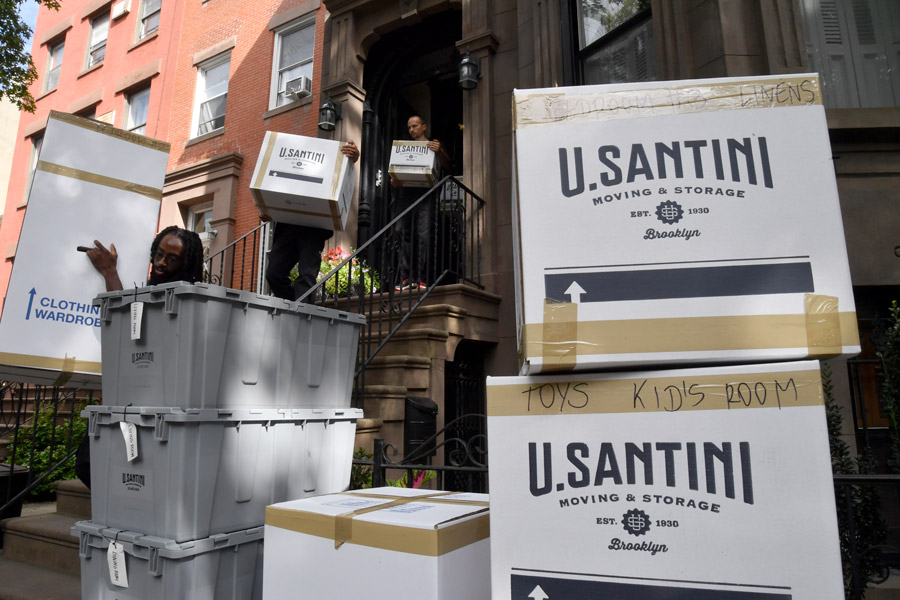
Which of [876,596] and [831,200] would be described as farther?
[876,596]

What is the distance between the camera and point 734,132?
161 cm

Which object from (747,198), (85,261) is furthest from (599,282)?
(85,261)

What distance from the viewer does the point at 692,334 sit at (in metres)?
1.50

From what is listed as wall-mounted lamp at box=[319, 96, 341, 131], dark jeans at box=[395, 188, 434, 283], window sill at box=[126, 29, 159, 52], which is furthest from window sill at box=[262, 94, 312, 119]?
window sill at box=[126, 29, 159, 52]

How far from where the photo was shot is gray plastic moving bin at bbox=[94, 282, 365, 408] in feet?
7.25

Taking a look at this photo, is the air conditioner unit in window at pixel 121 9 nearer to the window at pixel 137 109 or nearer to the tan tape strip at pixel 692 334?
the window at pixel 137 109

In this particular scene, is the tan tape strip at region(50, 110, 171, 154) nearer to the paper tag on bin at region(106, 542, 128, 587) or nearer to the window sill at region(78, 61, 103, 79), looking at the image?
the paper tag on bin at region(106, 542, 128, 587)

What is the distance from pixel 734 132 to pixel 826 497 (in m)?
0.97

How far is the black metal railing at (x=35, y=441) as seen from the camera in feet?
14.1

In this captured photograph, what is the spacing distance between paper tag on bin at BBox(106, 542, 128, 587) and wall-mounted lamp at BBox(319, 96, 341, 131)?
6596mm

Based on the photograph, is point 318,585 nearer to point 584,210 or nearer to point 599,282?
point 599,282

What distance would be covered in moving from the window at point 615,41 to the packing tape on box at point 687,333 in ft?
15.2

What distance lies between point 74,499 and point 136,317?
2.62 meters

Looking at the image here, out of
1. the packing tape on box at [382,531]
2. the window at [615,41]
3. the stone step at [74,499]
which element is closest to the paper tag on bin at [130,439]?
the packing tape on box at [382,531]
